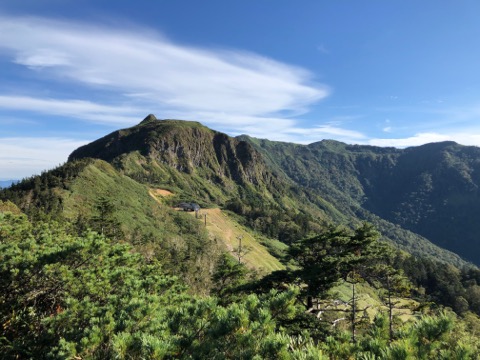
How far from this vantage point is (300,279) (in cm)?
3256

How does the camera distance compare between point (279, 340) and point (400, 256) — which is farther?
point (400, 256)

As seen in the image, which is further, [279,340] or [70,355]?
[70,355]

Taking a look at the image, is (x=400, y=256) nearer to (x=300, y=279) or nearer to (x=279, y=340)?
(x=300, y=279)

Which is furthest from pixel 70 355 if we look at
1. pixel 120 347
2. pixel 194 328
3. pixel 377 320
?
pixel 377 320

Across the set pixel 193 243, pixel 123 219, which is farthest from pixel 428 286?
pixel 123 219

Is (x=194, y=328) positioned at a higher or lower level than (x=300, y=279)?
higher

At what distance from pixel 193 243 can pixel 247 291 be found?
8068cm

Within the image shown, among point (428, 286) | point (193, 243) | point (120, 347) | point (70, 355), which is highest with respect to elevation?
point (120, 347)

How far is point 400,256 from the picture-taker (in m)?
177

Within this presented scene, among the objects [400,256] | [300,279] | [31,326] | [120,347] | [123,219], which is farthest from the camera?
Answer: [400,256]

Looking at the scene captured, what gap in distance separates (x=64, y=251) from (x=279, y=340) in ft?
44.4

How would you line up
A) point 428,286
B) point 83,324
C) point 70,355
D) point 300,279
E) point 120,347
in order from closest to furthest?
1. point 120,347
2. point 70,355
3. point 83,324
4. point 300,279
5. point 428,286

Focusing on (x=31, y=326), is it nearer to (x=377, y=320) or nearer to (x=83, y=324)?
(x=83, y=324)

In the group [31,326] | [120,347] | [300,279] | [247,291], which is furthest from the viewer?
[247,291]
